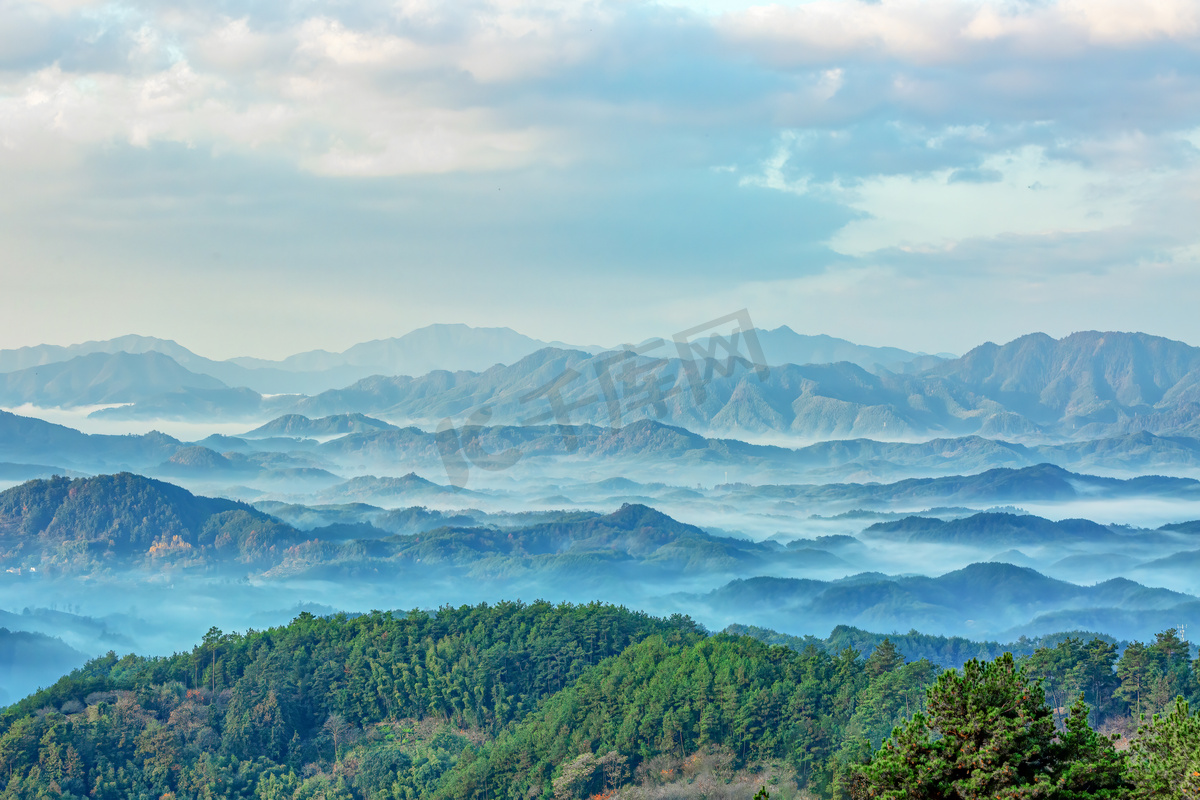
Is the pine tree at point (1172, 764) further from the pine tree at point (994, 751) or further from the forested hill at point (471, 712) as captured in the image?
the forested hill at point (471, 712)

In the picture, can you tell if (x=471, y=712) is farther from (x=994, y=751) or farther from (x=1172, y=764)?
(x=1172, y=764)

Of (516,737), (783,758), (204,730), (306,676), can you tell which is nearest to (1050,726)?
(783,758)

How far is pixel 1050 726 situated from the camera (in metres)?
27.9

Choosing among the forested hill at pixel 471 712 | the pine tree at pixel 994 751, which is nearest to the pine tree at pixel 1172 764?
the pine tree at pixel 994 751

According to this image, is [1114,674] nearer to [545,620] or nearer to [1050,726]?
[545,620]

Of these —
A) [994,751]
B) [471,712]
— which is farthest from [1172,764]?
[471,712]

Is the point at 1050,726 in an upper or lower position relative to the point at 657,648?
upper

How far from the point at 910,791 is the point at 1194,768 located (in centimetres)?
A: 717

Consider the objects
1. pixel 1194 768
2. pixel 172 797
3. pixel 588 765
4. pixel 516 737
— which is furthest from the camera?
pixel 516 737

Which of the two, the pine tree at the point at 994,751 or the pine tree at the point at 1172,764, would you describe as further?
the pine tree at the point at 1172,764

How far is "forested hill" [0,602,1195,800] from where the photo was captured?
259 feet

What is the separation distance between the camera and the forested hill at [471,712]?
3113 inches

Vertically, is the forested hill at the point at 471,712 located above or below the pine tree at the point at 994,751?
below

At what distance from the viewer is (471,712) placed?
100312 mm
